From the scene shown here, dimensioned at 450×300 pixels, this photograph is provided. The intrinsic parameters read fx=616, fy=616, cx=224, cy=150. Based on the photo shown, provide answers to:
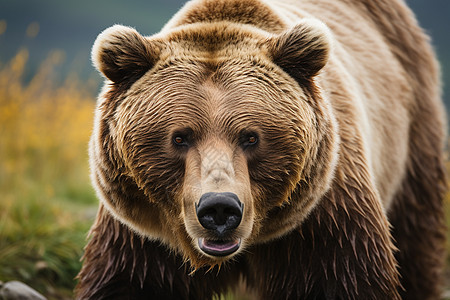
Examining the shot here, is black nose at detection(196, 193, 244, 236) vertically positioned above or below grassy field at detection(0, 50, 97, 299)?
above

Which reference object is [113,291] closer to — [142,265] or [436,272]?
[142,265]

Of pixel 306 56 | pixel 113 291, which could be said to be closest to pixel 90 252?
pixel 113 291

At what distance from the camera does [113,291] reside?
4008mm

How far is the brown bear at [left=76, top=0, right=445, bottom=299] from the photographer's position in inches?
130

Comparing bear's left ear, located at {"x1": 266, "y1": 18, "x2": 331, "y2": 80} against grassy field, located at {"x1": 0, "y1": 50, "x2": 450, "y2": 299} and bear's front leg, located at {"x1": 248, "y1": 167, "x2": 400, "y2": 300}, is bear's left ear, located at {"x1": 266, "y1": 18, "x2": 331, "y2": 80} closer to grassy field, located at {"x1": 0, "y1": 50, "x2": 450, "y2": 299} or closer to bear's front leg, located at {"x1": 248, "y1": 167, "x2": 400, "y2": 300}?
bear's front leg, located at {"x1": 248, "y1": 167, "x2": 400, "y2": 300}

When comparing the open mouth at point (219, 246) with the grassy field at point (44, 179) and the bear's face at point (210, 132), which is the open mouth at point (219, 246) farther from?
the grassy field at point (44, 179)

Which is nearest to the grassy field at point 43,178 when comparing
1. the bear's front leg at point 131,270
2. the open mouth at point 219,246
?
the bear's front leg at point 131,270

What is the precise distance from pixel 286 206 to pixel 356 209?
50cm

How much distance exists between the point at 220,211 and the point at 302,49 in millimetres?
1118

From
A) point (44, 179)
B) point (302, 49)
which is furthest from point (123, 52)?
point (44, 179)

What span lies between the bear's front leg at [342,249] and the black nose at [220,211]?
0.86m

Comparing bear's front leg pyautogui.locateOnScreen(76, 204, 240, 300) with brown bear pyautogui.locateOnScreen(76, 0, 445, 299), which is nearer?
brown bear pyautogui.locateOnScreen(76, 0, 445, 299)

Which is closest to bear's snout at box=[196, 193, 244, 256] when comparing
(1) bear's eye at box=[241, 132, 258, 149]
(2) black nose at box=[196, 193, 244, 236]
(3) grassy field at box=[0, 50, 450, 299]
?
(2) black nose at box=[196, 193, 244, 236]


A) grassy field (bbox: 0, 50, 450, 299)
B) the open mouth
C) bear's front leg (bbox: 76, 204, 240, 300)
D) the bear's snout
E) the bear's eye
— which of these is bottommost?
grassy field (bbox: 0, 50, 450, 299)
